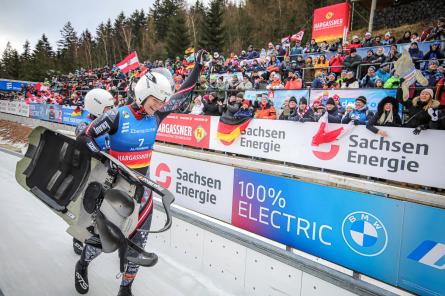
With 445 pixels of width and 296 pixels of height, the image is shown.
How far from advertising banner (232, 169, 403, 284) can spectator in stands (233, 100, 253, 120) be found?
3.98m

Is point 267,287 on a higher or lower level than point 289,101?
lower

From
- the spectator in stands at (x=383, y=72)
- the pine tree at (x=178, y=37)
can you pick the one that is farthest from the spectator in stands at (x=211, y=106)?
the pine tree at (x=178, y=37)

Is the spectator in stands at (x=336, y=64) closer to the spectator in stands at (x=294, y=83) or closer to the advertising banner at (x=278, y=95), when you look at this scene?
the spectator in stands at (x=294, y=83)

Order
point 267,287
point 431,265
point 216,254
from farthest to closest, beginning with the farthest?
point 216,254, point 267,287, point 431,265

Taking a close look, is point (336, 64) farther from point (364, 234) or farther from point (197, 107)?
point (364, 234)

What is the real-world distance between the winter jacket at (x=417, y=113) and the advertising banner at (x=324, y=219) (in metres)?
3.37

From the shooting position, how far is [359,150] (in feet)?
17.6

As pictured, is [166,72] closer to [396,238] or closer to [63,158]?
[63,158]

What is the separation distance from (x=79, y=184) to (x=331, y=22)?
66.4 feet

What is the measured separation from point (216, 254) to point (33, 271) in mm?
2006

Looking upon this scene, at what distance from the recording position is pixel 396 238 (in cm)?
265

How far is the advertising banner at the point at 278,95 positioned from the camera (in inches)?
319

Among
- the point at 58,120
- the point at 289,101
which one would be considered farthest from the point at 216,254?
the point at 58,120

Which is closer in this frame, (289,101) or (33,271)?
(33,271)
